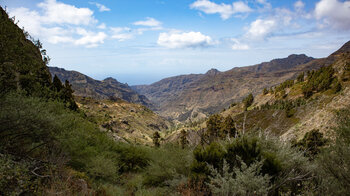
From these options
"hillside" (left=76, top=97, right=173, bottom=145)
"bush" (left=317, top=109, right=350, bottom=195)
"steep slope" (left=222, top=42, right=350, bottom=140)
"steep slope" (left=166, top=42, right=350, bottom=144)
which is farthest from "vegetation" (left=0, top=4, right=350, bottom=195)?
"hillside" (left=76, top=97, right=173, bottom=145)

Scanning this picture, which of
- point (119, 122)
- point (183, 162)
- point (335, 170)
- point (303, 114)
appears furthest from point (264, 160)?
point (119, 122)

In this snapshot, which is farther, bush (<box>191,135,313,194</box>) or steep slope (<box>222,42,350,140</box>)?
steep slope (<box>222,42,350,140</box>)

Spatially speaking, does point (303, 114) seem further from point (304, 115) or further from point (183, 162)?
point (183, 162)

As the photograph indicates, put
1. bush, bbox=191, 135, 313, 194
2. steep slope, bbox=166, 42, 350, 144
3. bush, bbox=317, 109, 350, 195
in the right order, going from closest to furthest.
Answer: bush, bbox=317, 109, 350, 195, bush, bbox=191, 135, 313, 194, steep slope, bbox=166, 42, 350, 144

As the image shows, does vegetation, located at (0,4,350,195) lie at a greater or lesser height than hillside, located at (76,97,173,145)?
greater

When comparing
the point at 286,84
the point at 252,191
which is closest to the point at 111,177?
the point at 252,191

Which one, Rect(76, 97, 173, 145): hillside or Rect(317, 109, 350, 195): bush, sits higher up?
Rect(317, 109, 350, 195): bush

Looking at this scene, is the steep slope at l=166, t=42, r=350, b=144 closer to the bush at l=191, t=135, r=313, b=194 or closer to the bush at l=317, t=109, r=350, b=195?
the bush at l=191, t=135, r=313, b=194

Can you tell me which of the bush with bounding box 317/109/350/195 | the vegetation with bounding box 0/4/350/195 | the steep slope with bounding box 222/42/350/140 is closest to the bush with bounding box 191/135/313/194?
the vegetation with bounding box 0/4/350/195

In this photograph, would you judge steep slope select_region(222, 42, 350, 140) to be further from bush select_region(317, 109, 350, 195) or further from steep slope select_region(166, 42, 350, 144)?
bush select_region(317, 109, 350, 195)

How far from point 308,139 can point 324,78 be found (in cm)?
7802

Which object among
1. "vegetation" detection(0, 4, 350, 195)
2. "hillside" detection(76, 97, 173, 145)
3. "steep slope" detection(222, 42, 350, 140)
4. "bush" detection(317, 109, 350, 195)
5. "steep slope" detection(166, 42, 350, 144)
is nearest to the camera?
"bush" detection(317, 109, 350, 195)

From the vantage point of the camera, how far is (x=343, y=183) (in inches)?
240

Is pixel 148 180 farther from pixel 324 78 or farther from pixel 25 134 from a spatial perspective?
pixel 324 78
